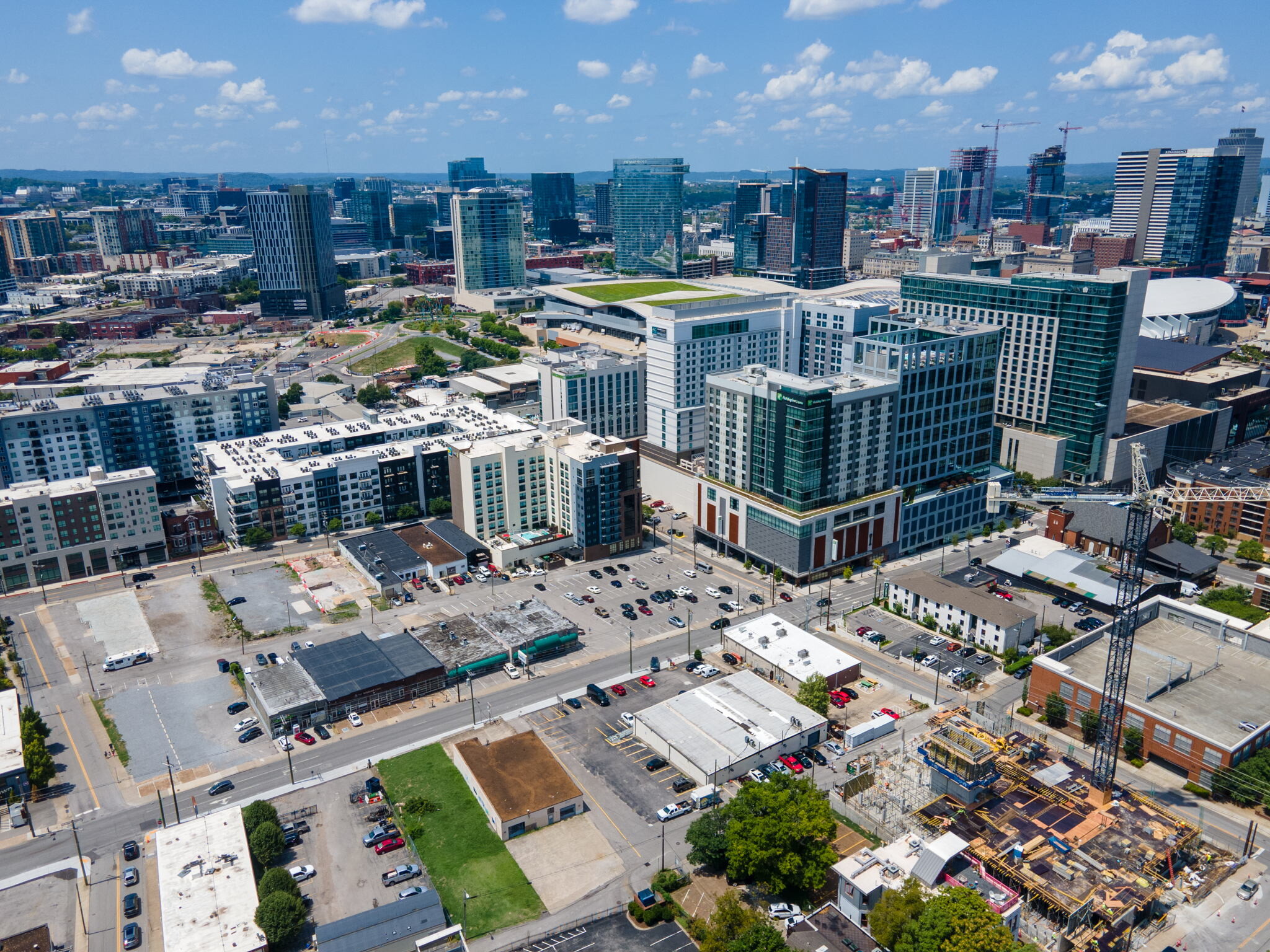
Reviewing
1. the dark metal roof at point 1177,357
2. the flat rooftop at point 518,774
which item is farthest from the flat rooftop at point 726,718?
the dark metal roof at point 1177,357

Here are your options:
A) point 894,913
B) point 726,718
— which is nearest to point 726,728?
point 726,718

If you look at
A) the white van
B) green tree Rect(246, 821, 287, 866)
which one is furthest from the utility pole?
the white van

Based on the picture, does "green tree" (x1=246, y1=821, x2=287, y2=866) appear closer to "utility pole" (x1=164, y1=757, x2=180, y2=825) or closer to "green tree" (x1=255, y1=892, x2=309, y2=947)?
"green tree" (x1=255, y1=892, x2=309, y2=947)

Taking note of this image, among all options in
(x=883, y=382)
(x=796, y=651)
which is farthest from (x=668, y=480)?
(x=796, y=651)

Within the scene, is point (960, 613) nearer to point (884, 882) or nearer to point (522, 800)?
point (884, 882)

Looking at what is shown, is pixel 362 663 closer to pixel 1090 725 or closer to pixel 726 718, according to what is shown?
pixel 726 718
